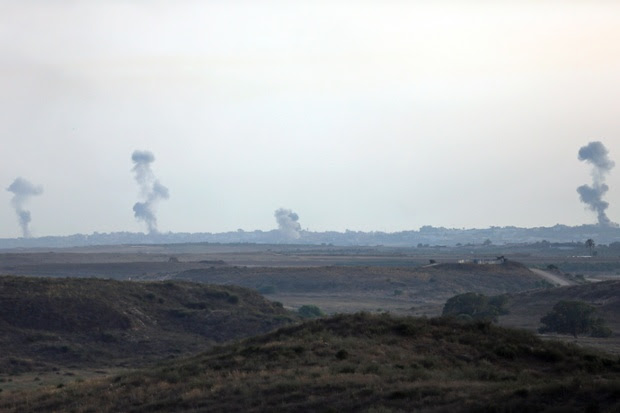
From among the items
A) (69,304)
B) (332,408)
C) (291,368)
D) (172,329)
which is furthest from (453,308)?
→ (332,408)

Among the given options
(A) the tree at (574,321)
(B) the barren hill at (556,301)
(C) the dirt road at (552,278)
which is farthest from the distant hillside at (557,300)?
(C) the dirt road at (552,278)

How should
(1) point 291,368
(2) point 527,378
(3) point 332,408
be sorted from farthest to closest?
(1) point 291,368 → (2) point 527,378 → (3) point 332,408

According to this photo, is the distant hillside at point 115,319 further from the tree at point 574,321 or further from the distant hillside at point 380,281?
Result: the distant hillside at point 380,281

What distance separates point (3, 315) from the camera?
6188 cm

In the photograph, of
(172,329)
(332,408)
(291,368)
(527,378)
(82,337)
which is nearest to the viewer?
(332,408)

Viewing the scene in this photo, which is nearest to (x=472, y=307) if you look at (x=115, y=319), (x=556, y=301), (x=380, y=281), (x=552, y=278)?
(x=556, y=301)

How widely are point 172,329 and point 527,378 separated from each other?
4183cm

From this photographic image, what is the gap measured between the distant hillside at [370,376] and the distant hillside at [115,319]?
2151 centimetres

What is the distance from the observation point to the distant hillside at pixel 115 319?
55688mm

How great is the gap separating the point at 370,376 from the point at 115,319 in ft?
132

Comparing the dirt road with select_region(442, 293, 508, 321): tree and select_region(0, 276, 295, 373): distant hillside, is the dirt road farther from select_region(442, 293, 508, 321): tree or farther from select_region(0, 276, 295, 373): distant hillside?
select_region(0, 276, 295, 373): distant hillside

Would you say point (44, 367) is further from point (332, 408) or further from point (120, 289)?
point (332, 408)

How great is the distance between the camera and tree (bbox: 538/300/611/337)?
5631 cm

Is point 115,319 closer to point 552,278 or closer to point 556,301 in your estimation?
point 556,301
